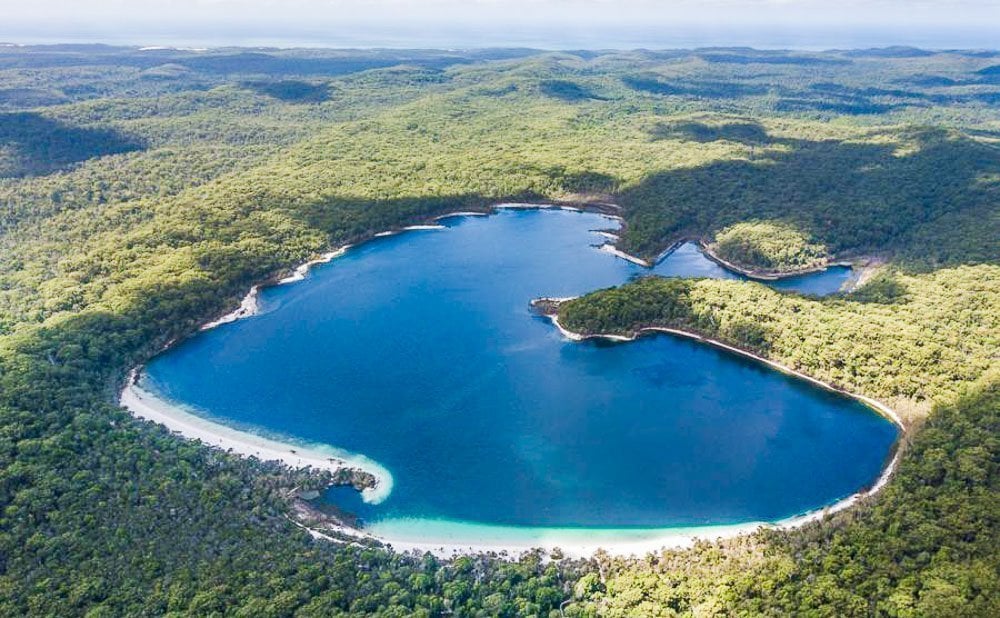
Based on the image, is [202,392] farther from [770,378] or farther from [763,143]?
[763,143]

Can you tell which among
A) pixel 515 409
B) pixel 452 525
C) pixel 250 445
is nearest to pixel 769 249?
pixel 515 409

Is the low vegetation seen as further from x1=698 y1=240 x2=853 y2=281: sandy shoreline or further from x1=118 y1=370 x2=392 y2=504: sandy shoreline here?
x1=118 y1=370 x2=392 y2=504: sandy shoreline

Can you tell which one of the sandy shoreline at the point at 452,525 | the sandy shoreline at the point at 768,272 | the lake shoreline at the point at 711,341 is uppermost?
the sandy shoreline at the point at 768,272

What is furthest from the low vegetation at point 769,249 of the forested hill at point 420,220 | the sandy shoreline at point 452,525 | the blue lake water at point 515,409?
the sandy shoreline at point 452,525

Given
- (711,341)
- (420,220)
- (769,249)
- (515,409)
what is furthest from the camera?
(420,220)

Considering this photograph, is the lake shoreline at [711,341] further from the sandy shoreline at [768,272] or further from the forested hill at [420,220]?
the sandy shoreline at [768,272]

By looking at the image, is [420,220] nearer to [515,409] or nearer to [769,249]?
[515,409]
